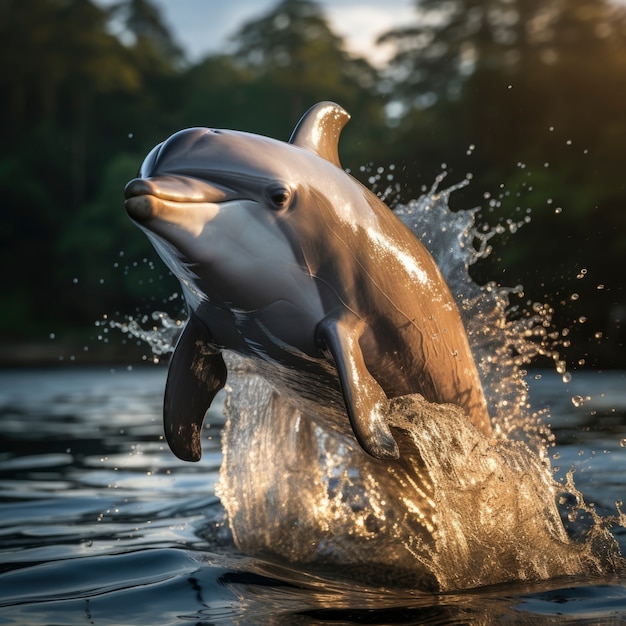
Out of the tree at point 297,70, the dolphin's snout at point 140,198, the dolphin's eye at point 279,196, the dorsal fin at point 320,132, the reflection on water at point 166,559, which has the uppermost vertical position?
Result: the tree at point 297,70

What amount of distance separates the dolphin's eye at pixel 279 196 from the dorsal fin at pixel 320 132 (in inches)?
30.3

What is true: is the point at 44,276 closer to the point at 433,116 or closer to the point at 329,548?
the point at 433,116

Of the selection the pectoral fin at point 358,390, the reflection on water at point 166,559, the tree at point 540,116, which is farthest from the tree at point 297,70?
the pectoral fin at point 358,390

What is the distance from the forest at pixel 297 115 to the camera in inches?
1451

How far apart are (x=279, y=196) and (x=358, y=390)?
0.87 meters

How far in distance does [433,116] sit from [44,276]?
20.1 metres

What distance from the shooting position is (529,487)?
5.89 meters

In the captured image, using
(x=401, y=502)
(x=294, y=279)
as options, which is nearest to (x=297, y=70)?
(x=401, y=502)

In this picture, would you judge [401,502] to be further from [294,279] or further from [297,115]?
[297,115]

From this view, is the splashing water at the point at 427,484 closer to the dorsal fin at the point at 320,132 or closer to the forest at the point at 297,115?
the dorsal fin at the point at 320,132

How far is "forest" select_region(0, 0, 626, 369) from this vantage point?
36.8 metres

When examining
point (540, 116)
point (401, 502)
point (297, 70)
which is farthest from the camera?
point (297, 70)

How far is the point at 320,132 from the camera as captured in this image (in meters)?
5.32

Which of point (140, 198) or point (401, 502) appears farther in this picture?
point (401, 502)
